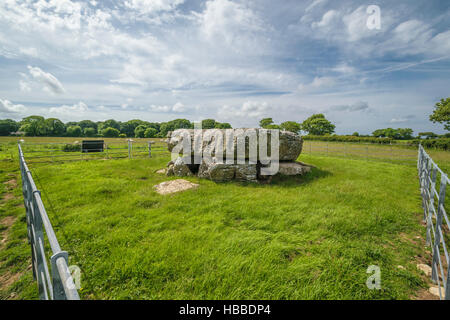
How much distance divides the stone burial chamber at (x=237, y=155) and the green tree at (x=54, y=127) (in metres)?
75.2

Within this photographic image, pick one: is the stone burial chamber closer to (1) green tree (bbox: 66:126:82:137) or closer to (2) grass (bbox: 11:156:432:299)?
(2) grass (bbox: 11:156:432:299)

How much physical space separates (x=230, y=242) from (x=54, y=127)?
83154 mm

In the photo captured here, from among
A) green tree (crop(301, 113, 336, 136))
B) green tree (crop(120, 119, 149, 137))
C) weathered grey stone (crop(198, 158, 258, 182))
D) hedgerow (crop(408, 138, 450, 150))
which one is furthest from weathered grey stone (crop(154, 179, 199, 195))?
green tree (crop(120, 119, 149, 137))

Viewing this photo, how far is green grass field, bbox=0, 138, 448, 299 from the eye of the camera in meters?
2.48

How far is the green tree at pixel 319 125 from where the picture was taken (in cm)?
6022

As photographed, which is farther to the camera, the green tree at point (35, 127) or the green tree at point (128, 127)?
the green tree at point (128, 127)

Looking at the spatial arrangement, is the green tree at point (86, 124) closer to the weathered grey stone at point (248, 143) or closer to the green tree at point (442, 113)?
the weathered grey stone at point (248, 143)

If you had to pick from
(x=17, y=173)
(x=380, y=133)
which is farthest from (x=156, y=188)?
(x=380, y=133)

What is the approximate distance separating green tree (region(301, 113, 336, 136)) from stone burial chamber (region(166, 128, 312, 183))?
59533 mm

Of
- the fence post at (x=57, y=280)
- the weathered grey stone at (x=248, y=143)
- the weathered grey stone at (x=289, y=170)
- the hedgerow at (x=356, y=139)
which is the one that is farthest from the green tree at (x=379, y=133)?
Result: the fence post at (x=57, y=280)

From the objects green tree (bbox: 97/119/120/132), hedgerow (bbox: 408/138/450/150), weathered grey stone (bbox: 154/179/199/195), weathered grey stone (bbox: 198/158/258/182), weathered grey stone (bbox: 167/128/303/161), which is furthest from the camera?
green tree (bbox: 97/119/120/132)

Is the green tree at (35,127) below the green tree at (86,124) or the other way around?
below

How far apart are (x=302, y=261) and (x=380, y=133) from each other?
7351cm
